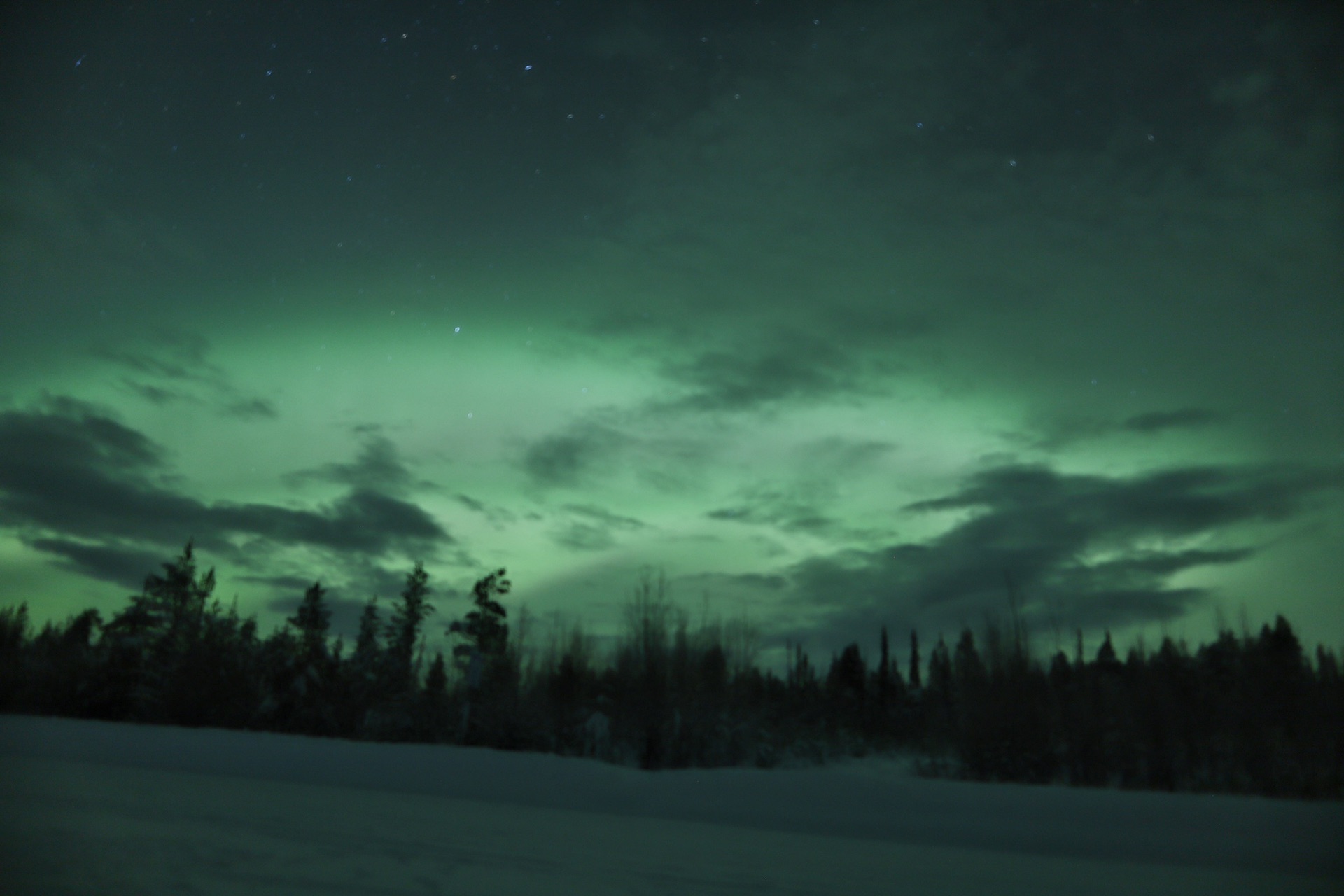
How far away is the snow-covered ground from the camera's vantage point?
404cm

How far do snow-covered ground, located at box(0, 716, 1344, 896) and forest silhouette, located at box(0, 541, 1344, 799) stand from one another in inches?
124

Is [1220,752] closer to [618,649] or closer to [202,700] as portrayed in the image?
[618,649]

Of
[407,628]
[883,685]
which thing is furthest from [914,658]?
[407,628]

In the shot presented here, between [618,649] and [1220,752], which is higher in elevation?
[618,649]

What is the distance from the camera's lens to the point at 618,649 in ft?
57.9

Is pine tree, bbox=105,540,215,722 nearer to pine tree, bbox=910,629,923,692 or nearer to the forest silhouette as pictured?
the forest silhouette

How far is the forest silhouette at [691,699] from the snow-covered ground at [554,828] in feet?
10.3

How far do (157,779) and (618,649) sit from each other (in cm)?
1075

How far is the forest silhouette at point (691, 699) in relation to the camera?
514 inches

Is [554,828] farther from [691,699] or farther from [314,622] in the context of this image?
[314,622]

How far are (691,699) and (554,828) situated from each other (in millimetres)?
9434

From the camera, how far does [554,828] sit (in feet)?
22.2

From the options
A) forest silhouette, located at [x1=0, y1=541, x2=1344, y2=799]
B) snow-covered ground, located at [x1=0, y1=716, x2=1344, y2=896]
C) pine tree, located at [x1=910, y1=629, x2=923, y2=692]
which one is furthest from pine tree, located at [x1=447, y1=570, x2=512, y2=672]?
pine tree, located at [x1=910, y1=629, x2=923, y2=692]

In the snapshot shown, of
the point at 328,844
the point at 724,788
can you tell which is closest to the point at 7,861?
the point at 328,844
